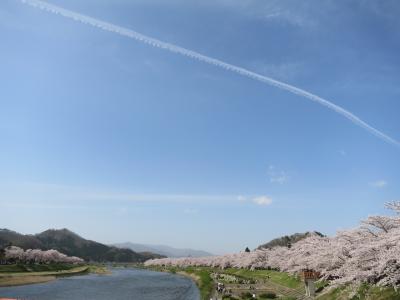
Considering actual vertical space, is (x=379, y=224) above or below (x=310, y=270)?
above

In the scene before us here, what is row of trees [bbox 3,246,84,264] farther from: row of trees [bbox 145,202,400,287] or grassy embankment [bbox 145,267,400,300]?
row of trees [bbox 145,202,400,287]

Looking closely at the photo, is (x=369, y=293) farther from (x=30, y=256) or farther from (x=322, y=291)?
(x=30, y=256)

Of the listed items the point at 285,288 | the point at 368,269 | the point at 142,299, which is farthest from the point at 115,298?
the point at 368,269

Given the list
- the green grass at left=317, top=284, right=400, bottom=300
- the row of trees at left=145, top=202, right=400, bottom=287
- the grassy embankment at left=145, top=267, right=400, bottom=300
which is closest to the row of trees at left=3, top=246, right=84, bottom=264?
the grassy embankment at left=145, top=267, right=400, bottom=300

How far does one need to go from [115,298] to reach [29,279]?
124 ft

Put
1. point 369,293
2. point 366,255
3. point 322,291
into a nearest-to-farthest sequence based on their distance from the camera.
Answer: point 366,255 < point 369,293 < point 322,291

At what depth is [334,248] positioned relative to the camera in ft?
134

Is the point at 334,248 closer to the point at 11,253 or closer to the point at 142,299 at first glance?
the point at 142,299

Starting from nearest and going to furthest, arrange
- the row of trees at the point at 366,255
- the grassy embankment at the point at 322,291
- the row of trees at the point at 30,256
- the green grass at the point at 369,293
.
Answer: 1. the row of trees at the point at 366,255
2. the green grass at the point at 369,293
3. the grassy embankment at the point at 322,291
4. the row of trees at the point at 30,256

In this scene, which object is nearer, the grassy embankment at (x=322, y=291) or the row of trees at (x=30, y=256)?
the grassy embankment at (x=322, y=291)

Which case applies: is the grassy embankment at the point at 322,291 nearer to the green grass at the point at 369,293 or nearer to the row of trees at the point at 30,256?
the green grass at the point at 369,293

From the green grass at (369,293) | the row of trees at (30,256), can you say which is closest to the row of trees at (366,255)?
the green grass at (369,293)

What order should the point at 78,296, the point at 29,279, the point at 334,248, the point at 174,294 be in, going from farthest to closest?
the point at 29,279, the point at 174,294, the point at 78,296, the point at 334,248

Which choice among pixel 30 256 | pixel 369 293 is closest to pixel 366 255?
pixel 369 293
